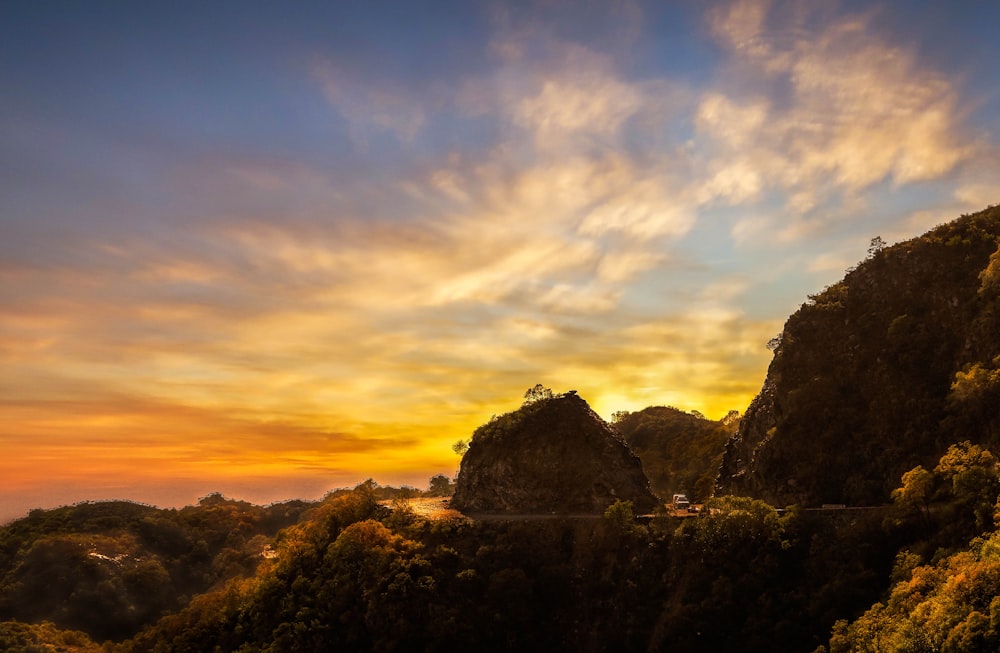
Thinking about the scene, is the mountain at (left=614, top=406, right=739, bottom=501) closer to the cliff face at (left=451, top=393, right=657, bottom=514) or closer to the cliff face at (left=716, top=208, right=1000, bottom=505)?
the cliff face at (left=451, top=393, right=657, bottom=514)

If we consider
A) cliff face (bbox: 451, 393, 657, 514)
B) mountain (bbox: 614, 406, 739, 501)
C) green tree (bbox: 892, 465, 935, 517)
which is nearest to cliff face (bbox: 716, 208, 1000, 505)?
green tree (bbox: 892, 465, 935, 517)

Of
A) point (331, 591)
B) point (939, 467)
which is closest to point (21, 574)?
point (331, 591)

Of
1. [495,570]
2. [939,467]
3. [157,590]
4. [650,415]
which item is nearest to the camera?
[939,467]

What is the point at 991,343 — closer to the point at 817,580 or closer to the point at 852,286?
the point at 852,286

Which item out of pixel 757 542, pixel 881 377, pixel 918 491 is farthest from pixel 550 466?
pixel 918 491

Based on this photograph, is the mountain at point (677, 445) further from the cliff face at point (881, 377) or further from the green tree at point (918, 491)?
the green tree at point (918, 491)

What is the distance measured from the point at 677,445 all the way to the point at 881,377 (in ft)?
186

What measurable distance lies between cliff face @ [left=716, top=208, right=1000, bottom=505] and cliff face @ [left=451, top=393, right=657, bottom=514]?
42.3 feet

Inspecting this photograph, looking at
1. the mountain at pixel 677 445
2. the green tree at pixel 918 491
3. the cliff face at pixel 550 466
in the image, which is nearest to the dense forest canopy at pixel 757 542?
the green tree at pixel 918 491

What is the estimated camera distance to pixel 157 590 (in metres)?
88.4

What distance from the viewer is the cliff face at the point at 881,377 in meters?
56.9

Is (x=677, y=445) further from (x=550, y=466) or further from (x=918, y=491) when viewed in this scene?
(x=918, y=491)

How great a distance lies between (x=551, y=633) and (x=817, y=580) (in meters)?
22.5

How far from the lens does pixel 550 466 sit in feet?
237
